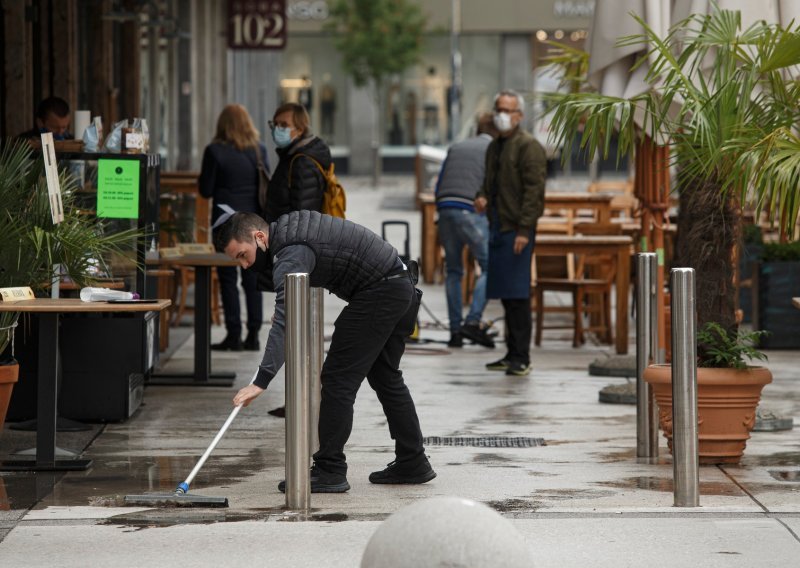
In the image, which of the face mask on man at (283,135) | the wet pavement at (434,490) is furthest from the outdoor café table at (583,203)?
the face mask on man at (283,135)

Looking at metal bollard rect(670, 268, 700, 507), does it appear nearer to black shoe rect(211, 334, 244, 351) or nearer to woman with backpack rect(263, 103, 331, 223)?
woman with backpack rect(263, 103, 331, 223)

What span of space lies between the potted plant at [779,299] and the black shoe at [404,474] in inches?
257

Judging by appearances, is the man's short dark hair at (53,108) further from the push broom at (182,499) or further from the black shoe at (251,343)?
the push broom at (182,499)

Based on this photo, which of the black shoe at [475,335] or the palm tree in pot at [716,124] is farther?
the black shoe at [475,335]

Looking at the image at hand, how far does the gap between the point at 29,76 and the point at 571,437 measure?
5.91 metres

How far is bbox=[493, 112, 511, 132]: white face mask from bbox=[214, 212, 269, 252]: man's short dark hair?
4.95 meters

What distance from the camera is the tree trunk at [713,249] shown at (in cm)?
848

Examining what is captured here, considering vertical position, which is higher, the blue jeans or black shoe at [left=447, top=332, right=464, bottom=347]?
the blue jeans

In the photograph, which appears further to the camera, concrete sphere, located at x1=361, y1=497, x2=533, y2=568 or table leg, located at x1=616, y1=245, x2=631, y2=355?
table leg, located at x1=616, y1=245, x2=631, y2=355

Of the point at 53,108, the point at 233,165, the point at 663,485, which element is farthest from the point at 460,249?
the point at 663,485

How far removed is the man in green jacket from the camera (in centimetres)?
1138

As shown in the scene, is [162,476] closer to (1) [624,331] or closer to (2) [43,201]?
(2) [43,201]

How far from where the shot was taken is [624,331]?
41.9 ft

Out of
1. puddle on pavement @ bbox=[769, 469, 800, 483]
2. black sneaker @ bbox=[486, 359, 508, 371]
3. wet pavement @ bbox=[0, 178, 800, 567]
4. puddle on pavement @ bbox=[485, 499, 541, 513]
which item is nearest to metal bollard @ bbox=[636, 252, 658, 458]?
wet pavement @ bbox=[0, 178, 800, 567]
